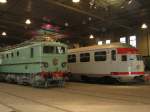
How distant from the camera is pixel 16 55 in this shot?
2614 centimetres

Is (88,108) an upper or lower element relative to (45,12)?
lower

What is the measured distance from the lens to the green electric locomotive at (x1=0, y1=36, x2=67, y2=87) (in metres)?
21.8

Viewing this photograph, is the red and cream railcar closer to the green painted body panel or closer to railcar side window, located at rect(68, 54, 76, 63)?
railcar side window, located at rect(68, 54, 76, 63)

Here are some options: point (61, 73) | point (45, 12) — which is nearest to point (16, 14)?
point (45, 12)

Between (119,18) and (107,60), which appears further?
(119,18)

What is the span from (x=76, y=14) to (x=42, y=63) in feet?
29.2

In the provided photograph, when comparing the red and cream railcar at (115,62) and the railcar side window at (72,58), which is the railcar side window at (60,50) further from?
the railcar side window at (72,58)

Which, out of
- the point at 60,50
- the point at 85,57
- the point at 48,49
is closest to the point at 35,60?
the point at 48,49

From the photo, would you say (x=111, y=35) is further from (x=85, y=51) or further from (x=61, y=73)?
(x=61, y=73)

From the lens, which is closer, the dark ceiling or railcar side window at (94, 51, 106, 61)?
the dark ceiling

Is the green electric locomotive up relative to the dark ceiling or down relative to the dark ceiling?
down

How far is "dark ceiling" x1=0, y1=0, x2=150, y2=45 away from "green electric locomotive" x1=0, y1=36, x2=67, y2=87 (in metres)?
3.40

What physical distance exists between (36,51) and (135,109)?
39.0 ft

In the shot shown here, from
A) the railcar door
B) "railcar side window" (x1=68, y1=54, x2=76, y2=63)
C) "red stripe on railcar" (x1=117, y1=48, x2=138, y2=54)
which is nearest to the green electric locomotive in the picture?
the railcar door
